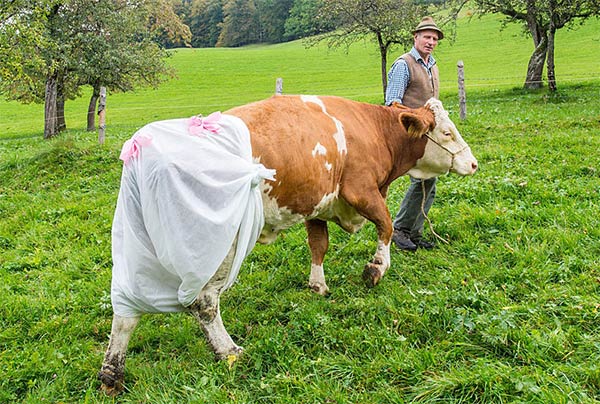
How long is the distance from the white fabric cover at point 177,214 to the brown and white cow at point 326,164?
9.3 inches

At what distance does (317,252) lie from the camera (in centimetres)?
516

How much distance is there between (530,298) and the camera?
4285 mm

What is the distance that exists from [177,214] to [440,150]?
3131 mm

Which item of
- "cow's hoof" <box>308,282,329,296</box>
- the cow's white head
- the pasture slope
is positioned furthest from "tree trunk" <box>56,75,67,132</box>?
the cow's white head

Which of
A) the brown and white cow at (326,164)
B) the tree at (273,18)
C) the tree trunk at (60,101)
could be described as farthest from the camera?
the tree at (273,18)

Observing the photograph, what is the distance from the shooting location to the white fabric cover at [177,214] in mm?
3170

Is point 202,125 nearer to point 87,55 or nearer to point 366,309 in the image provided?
point 366,309

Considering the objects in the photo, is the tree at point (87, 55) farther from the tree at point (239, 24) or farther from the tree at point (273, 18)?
the tree at point (239, 24)

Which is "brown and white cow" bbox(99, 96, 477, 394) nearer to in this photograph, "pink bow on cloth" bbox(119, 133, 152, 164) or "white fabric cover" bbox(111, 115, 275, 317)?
"white fabric cover" bbox(111, 115, 275, 317)

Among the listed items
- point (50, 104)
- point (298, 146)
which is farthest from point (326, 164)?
point (50, 104)

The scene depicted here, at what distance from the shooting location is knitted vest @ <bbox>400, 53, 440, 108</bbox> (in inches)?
209

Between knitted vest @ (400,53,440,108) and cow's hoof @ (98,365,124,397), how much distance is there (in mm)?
3935

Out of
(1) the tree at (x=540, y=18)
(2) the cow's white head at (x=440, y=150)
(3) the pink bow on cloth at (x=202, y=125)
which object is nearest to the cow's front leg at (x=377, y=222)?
(2) the cow's white head at (x=440, y=150)

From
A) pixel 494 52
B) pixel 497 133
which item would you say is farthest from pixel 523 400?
pixel 494 52
